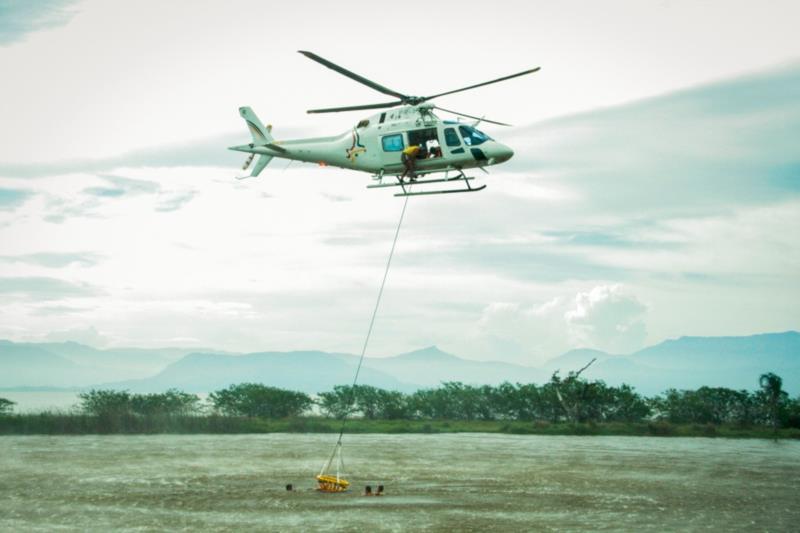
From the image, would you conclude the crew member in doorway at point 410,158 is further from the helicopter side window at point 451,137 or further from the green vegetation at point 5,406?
the green vegetation at point 5,406

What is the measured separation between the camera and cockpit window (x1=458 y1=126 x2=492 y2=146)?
74.1ft

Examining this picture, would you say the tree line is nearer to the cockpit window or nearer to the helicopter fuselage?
the helicopter fuselage

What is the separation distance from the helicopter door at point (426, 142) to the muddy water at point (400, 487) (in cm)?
921

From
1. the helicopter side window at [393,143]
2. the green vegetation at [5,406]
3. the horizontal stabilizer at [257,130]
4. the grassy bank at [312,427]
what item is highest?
the horizontal stabilizer at [257,130]

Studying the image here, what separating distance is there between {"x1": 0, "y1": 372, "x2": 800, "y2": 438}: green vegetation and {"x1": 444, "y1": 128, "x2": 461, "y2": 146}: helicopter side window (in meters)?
26.5

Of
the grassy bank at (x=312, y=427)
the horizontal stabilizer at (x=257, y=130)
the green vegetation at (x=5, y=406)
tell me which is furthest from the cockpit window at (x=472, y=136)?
the green vegetation at (x=5, y=406)

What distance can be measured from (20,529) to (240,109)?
45.8 ft

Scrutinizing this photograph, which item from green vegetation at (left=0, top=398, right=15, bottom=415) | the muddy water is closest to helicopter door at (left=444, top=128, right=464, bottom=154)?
the muddy water

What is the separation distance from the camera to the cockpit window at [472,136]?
22578mm

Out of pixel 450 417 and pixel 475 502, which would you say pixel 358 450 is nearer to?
pixel 475 502

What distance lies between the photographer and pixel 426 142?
76.0ft

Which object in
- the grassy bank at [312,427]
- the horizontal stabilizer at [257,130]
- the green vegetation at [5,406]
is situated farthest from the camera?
the green vegetation at [5,406]

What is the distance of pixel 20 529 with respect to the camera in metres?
20.2

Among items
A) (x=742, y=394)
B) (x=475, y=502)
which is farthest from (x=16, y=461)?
(x=742, y=394)
